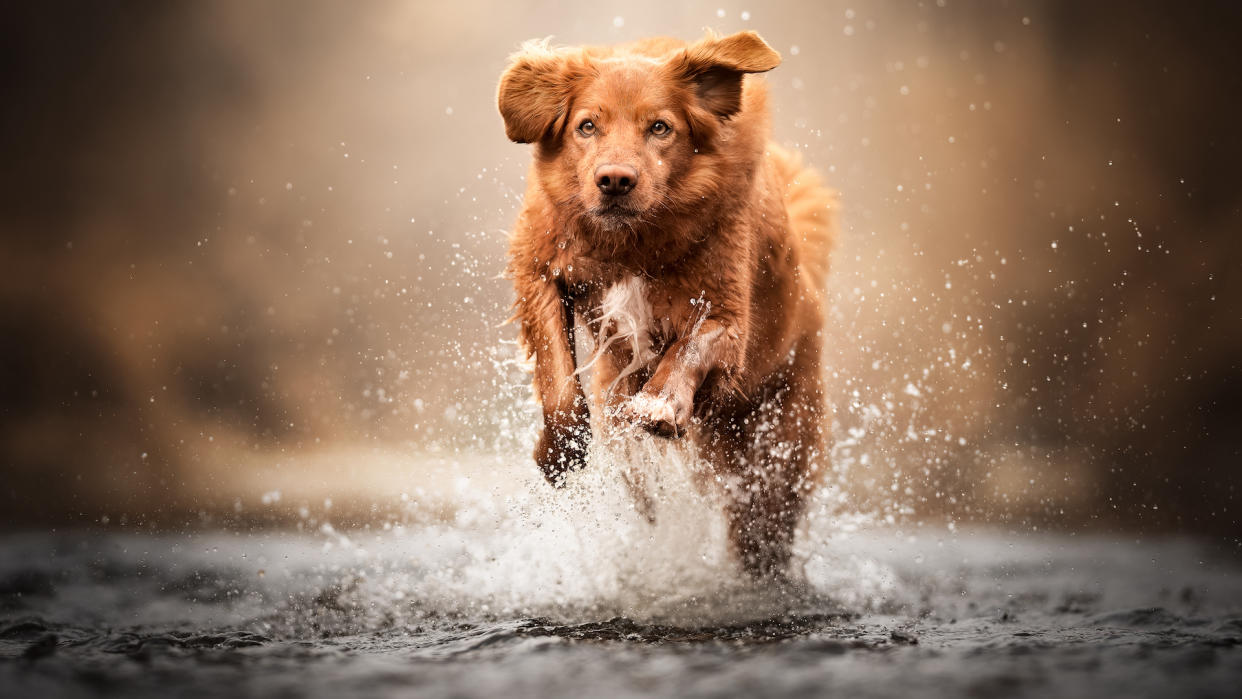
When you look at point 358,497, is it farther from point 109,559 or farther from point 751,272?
point 751,272

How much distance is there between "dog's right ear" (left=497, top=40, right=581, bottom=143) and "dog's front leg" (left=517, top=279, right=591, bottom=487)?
2.17 ft

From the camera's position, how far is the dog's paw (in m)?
3.96

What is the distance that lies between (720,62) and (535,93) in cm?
73

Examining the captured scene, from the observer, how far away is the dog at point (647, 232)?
13.5 feet

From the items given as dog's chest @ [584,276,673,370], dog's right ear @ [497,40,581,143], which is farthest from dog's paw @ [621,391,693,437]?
dog's right ear @ [497,40,581,143]

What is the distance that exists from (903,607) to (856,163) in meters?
4.14

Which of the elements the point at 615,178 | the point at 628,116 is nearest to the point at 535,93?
the point at 628,116

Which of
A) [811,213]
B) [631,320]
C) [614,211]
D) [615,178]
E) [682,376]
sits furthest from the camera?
[811,213]

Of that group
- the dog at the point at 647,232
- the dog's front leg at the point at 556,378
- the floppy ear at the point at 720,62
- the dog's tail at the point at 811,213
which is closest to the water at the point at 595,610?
the dog's front leg at the point at 556,378

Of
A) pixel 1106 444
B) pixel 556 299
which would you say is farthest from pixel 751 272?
pixel 1106 444

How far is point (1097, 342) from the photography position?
7578 millimetres

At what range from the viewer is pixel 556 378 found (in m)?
4.59

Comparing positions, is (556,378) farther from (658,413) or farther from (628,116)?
(628,116)

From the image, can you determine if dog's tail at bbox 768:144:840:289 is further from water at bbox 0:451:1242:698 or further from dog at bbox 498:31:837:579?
water at bbox 0:451:1242:698
